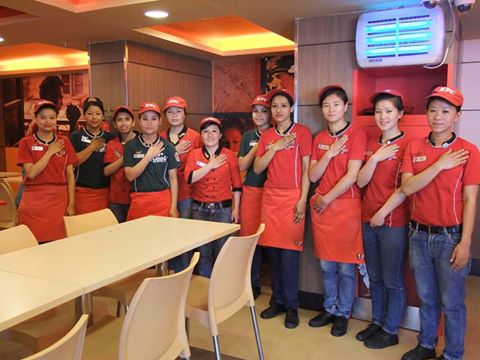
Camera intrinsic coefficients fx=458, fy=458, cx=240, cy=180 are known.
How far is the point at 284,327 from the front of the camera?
333cm

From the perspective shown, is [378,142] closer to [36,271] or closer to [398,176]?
[398,176]

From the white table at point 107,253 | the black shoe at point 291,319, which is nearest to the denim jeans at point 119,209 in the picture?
the white table at point 107,253

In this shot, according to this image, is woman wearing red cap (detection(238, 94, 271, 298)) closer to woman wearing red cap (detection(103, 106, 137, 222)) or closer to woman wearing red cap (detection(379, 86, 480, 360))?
woman wearing red cap (detection(103, 106, 137, 222))

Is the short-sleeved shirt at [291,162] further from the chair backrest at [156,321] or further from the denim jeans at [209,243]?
the chair backrest at [156,321]

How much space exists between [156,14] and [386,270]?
2649 mm

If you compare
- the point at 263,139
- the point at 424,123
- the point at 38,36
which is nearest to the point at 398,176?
the point at 424,123

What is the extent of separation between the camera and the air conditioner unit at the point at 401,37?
3.00 metres

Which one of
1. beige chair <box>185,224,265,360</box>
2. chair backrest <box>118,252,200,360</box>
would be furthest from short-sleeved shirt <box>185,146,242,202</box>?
chair backrest <box>118,252,200,360</box>

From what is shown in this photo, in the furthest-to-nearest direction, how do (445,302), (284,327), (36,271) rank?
(284,327), (445,302), (36,271)

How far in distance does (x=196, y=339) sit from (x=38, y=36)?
3475 millimetres

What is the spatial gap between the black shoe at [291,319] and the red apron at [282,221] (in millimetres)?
479

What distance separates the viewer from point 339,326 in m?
3.24

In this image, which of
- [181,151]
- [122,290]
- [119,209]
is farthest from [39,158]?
[122,290]

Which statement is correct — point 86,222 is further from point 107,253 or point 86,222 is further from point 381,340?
point 381,340
